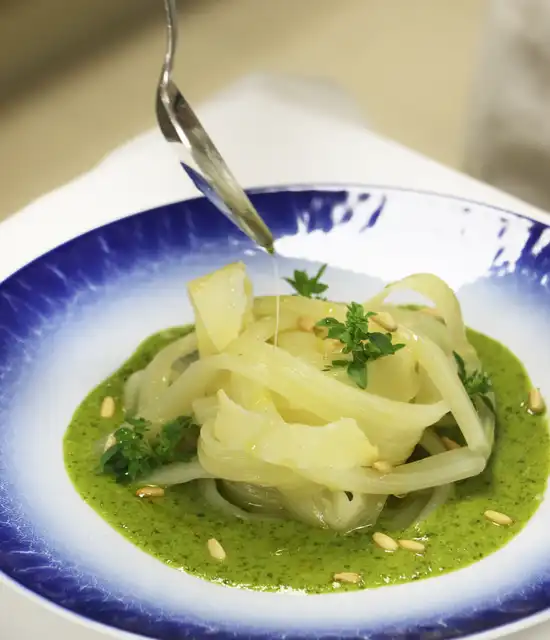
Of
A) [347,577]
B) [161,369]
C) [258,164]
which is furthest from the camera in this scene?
[258,164]

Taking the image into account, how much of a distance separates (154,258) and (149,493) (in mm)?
537

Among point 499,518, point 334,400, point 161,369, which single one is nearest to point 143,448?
point 161,369

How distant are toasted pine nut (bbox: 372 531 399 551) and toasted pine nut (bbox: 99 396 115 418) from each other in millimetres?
470

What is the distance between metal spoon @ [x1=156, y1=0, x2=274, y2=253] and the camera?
4.23ft

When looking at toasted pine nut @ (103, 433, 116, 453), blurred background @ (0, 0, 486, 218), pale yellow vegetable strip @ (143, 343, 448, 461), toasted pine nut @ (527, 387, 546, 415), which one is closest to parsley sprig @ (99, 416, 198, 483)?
toasted pine nut @ (103, 433, 116, 453)

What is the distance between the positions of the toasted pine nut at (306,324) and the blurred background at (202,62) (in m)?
1.26

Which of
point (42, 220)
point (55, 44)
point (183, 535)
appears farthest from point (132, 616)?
point (55, 44)

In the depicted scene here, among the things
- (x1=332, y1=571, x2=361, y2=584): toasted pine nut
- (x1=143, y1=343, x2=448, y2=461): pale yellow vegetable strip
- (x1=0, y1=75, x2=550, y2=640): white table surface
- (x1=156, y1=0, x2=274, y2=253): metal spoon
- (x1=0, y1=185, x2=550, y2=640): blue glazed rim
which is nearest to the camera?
(x1=0, y1=185, x2=550, y2=640): blue glazed rim

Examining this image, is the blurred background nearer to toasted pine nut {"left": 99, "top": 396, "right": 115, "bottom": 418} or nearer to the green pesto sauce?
toasted pine nut {"left": 99, "top": 396, "right": 115, "bottom": 418}

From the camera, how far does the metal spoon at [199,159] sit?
1.29 metres

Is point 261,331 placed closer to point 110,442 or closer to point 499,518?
point 110,442

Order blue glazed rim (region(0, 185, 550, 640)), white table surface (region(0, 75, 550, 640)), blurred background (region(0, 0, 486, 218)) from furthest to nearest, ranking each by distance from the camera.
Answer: blurred background (region(0, 0, 486, 218))
white table surface (region(0, 75, 550, 640))
blue glazed rim (region(0, 185, 550, 640))

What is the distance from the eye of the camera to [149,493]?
1232mm

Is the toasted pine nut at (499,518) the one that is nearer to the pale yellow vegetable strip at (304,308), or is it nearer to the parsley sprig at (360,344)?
the parsley sprig at (360,344)
